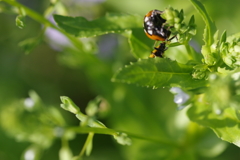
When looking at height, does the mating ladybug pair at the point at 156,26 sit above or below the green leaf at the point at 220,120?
above

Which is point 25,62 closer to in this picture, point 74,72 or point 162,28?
point 74,72

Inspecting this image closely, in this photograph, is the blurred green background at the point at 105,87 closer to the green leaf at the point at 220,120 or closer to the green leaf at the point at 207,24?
the green leaf at the point at 220,120

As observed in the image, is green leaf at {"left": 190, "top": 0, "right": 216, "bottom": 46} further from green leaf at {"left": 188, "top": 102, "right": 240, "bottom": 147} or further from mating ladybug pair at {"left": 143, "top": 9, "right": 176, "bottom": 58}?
green leaf at {"left": 188, "top": 102, "right": 240, "bottom": 147}

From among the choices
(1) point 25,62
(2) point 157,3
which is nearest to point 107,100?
(2) point 157,3

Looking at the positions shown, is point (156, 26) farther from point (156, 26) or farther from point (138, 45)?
point (138, 45)

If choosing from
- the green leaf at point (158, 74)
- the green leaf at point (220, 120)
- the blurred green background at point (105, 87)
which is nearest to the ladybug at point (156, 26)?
the green leaf at point (158, 74)

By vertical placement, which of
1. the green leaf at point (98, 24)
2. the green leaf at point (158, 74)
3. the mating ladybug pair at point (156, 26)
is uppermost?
the green leaf at point (98, 24)

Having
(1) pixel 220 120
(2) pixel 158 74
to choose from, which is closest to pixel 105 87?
(1) pixel 220 120
